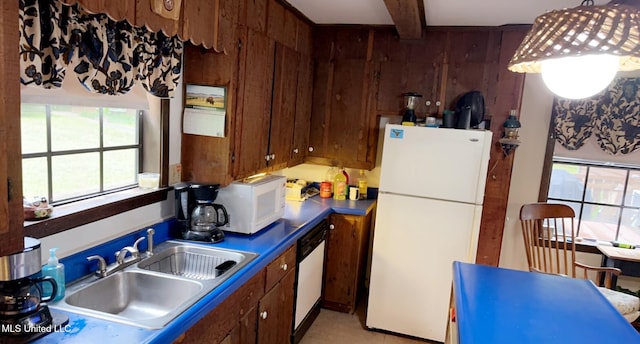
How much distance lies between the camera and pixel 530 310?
1.67 meters

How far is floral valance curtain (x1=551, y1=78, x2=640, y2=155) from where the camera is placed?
3.17 m

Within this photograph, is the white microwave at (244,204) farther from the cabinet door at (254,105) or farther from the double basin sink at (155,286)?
the double basin sink at (155,286)

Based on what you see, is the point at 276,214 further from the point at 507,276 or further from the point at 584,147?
the point at 584,147

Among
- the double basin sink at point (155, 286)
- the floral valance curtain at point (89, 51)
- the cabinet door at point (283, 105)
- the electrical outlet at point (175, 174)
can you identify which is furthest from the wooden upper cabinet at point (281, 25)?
the double basin sink at point (155, 286)

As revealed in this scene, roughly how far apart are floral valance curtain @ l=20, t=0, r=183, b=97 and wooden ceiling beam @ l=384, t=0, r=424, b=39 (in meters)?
1.26

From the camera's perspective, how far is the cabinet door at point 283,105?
2.81 metres

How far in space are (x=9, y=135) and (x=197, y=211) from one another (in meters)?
1.27

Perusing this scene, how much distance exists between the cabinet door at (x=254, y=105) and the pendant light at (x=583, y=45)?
4.85 feet

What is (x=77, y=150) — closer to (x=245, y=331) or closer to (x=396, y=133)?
(x=245, y=331)

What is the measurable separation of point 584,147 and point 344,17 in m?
2.20

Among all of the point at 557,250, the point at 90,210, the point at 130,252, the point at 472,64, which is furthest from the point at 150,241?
the point at 557,250

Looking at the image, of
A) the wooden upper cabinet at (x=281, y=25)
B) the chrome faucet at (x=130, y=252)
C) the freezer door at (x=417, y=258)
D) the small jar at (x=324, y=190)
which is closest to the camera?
the chrome faucet at (x=130, y=252)

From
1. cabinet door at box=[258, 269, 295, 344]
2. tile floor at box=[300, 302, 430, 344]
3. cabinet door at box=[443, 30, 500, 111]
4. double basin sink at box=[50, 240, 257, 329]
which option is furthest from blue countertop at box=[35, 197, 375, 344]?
cabinet door at box=[443, 30, 500, 111]

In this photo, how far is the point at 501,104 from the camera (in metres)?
3.17
